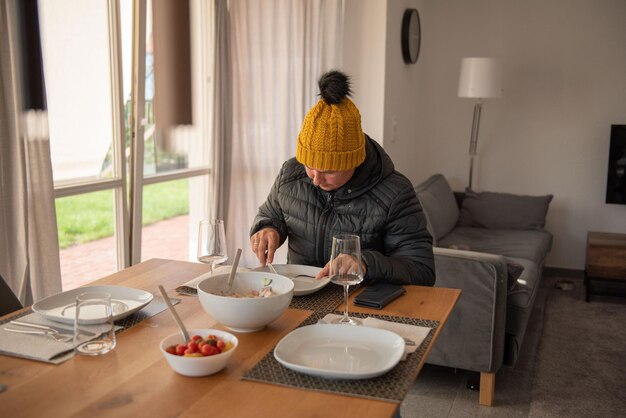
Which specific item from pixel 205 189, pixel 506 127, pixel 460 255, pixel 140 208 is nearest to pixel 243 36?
pixel 205 189

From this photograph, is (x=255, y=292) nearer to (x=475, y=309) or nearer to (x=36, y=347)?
(x=36, y=347)

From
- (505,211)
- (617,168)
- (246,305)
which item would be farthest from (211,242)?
(617,168)

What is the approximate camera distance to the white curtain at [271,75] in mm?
3850

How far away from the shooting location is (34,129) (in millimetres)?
2545

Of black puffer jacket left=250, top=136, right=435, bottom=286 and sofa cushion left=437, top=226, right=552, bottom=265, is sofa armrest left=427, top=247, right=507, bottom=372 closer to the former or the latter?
black puffer jacket left=250, top=136, right=435, bottom=286

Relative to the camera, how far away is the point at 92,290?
165cm

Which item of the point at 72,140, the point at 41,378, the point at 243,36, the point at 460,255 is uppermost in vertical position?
the point at 243,36

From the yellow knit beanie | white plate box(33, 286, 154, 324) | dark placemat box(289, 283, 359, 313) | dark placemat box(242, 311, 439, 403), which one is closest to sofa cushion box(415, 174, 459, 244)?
the yellow knit beanie

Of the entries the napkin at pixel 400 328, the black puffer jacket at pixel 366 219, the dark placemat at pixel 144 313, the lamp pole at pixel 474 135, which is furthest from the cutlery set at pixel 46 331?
the lamp pole at pixel 474 135

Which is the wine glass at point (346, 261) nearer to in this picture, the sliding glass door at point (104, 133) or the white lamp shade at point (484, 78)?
the sliding glass door at point (104, 133)

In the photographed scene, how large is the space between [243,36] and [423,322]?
9.16 feet

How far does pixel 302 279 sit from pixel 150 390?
0.74 meters

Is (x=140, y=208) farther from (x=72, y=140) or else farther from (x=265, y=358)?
(x=265, y=358)

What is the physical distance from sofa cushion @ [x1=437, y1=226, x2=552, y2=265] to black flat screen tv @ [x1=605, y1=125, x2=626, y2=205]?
0.56 m
